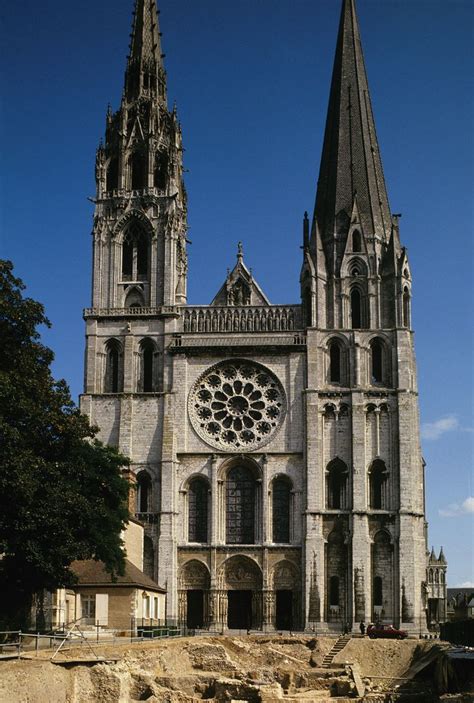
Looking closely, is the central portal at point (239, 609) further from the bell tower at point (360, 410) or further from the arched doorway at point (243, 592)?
the bell tower at point (360, 410)

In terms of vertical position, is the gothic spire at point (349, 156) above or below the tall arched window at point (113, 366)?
above

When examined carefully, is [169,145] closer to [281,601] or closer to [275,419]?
[275,419]

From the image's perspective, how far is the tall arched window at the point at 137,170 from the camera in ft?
224

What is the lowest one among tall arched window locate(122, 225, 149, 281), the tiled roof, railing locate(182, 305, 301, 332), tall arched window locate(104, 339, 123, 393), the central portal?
the central portal

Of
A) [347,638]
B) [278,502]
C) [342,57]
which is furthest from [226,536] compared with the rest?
[342,57]

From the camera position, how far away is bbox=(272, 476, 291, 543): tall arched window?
200ft

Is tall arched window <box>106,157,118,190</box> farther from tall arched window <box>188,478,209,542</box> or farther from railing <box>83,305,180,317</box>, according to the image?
tall arched window <box>188,478,209,542</box>

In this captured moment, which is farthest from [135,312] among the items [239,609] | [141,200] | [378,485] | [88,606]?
[88,606]

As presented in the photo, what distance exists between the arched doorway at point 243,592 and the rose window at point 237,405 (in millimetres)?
6485

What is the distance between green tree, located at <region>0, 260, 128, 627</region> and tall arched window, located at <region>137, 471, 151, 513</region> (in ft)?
61.7

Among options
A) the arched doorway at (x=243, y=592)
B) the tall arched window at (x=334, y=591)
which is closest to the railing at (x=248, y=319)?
the arched doorway at (x=243, y=592)

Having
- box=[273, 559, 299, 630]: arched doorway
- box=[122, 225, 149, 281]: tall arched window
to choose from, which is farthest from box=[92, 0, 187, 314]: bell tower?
box=[273, 559, 299, 630]: arched doorway

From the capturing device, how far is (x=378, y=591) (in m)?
59.5

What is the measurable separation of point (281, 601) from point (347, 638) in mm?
11045
